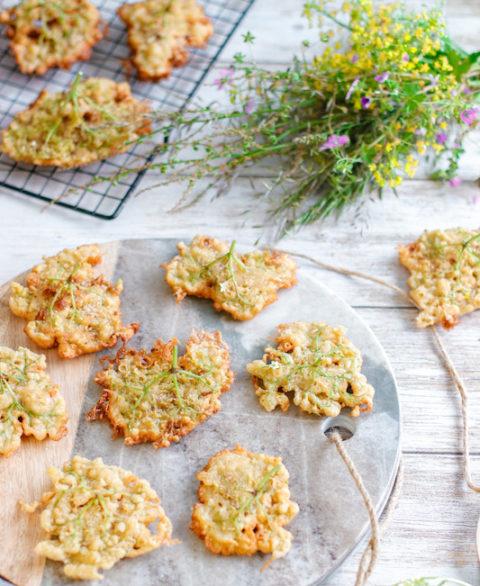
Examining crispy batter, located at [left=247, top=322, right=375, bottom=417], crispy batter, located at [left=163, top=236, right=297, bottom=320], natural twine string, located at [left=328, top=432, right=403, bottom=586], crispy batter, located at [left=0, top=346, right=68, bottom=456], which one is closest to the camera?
natural twine string, located at [left=328, top=432, right=403, bottom=586]

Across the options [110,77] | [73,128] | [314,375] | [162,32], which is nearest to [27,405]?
[314,375]

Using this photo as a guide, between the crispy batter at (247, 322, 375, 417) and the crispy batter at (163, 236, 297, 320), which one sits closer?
the crispy batter at (247, 322, 375, 417)

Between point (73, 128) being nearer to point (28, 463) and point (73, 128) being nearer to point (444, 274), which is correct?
point (28, 463)

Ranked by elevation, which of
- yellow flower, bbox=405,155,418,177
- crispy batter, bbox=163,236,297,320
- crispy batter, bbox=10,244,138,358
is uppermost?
yellow flower, bbox=405,155,418,177

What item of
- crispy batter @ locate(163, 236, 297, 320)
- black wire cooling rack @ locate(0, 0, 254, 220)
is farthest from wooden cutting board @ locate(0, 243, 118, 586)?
black wire cooling rack @ locate(0, 0, 254, 220)

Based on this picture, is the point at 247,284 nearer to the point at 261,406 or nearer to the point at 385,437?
the point at 261,406

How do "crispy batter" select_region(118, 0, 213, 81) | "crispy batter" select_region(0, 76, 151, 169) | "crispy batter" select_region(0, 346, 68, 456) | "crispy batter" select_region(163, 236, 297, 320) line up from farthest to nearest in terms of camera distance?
"crispy batter" select_region(118, 0, 213, 81), "crispy batter" select_region(0, 76, 151, 169), "crispy batter" select_region(163, 236, 297, 320), "crispy batter" select_region(0, 346, 68, 456)

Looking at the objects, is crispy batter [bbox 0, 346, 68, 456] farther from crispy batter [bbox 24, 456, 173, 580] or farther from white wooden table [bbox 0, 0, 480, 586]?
white wooden table [bbox 0, 0, 480, 586]

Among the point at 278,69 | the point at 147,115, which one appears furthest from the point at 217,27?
the point at 147,115
